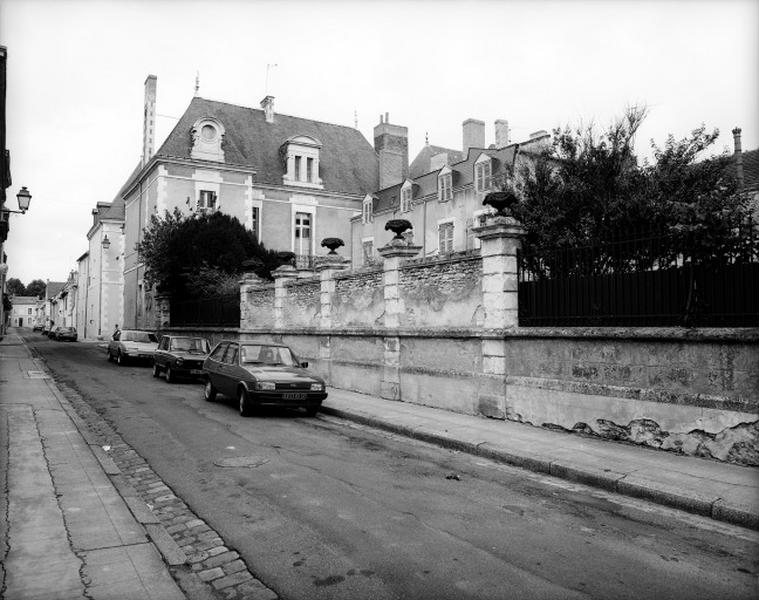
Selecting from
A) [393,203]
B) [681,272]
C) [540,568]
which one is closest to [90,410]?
[540,568]

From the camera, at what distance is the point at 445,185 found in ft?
101

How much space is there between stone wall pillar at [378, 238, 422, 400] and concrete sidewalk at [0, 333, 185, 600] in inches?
272

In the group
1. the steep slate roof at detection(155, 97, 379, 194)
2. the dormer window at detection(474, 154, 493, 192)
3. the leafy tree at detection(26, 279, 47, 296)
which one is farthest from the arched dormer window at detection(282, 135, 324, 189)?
the leafy tree at detection(26, 279, 47, 296)

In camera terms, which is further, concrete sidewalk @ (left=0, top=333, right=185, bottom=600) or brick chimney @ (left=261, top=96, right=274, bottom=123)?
brick chimney @ (left=261, top=96, right=274, bottom=123)

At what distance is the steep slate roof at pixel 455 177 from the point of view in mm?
28047

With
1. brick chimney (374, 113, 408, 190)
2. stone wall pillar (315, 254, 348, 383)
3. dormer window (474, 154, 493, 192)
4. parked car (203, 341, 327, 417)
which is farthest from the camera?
brick chimney (374, 113, 408, 190)

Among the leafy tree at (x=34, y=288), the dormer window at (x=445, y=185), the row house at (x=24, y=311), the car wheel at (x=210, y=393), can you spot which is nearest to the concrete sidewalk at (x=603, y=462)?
the car wheel at (x=210, y=393)

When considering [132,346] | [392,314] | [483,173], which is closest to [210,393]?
[392,314]

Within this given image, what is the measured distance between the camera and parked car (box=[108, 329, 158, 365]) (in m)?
23.4

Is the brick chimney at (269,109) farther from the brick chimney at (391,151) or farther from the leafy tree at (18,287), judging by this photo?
the leafy tree at (18,287)

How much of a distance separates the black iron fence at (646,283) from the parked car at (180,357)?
427 inches

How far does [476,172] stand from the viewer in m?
28.6

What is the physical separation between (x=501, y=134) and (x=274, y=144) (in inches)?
593

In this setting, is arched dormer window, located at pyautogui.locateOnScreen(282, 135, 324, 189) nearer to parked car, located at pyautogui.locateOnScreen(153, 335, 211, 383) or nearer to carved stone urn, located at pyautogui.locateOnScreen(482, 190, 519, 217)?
parked car, located at pyautogui.locateOnScreen(153, 335, 211, 383)
